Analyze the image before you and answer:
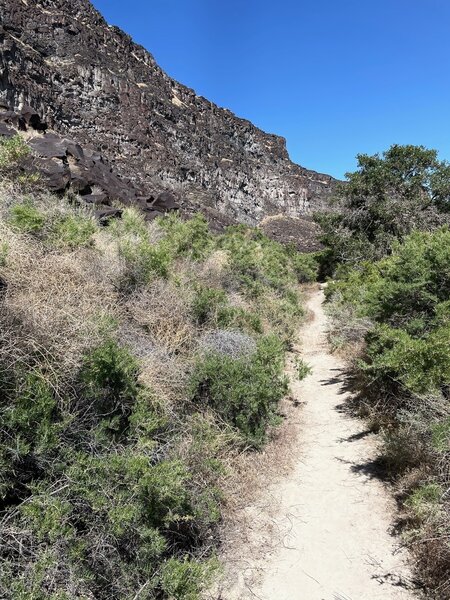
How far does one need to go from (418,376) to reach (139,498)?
10.5 feet

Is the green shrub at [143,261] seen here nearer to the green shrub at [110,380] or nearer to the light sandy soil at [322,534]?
the green shrub at [110,380]

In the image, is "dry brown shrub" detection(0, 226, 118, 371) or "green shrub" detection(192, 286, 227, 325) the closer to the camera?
"dry brown shrub" detection(0, 226, 118, 371)

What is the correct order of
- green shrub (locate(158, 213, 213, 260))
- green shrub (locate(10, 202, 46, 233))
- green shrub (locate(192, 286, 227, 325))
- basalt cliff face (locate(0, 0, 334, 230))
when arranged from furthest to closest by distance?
basalt cliff face (locate(0, 0, 334, 230)) < green shrub (locate(158, 213, 213, 260)) < green shrub (locate(192, 286, 227, 325)) < green shrub (locate(10, 202, 46, 233))

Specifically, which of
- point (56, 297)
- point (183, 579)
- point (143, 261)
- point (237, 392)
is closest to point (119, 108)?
point (143, 261)

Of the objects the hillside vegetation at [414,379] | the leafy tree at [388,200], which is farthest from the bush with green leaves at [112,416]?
the leafy tree at [388,200]

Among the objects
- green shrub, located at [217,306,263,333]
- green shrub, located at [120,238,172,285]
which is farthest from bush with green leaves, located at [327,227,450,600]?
green shrub, located at [120,238,172,285]

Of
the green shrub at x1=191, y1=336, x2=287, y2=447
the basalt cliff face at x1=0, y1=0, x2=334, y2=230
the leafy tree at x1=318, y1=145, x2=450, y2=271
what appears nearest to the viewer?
the green shrub at x1=191, y1=336, x2=287, y2=447

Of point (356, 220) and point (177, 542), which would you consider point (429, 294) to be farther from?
point (356, 220)

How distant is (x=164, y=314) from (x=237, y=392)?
171 centimetres

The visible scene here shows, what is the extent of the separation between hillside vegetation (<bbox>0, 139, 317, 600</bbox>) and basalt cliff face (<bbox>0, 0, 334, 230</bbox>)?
8438mm

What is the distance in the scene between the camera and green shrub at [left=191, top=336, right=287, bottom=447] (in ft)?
17.2

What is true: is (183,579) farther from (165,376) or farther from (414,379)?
(414,379)

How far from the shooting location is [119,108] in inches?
1480

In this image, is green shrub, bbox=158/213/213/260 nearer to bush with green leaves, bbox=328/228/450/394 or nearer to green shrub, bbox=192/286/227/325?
green shrub, bbox=192/286/227/325
